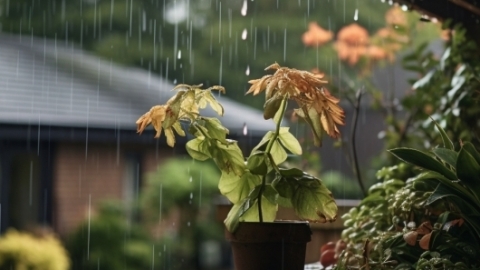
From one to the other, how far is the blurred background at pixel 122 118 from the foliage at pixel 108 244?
11 millimetres

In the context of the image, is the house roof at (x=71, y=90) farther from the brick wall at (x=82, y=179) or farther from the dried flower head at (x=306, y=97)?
the dried flower head at (x=306, y=97)

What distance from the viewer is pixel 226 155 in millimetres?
1554

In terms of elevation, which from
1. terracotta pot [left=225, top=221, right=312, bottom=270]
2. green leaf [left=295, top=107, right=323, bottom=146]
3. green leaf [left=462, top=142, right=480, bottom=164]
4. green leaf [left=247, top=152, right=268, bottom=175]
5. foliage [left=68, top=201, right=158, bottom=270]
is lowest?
foliage [left=68, top=201, right=158, bottom=270]

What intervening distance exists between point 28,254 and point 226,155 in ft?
12.1

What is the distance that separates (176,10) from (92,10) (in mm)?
943

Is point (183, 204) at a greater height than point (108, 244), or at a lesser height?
greater

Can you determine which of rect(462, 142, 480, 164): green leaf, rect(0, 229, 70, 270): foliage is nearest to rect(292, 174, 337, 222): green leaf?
rect(462, 142, 480, 164): green leaf

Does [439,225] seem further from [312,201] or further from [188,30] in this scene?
[188,30]

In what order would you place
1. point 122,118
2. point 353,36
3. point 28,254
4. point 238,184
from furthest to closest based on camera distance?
1. point 122,118
2. point 28,254
3. point 353,36
4. point 238,184

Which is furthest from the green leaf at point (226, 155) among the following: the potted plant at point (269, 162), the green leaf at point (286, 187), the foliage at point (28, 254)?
the foliage at point (28, 254)

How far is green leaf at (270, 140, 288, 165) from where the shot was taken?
164 cm

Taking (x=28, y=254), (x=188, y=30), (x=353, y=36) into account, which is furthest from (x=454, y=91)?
(x=188, y=30)

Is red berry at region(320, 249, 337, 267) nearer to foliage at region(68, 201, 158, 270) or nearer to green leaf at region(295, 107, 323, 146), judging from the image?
green leaf at region(295, 107, 323, 146)

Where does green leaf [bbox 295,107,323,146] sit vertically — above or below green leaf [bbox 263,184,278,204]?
above
